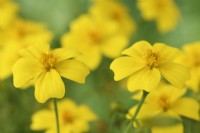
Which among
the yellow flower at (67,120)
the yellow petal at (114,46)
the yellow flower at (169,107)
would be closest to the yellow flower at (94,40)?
the yellow petal at (114,46)

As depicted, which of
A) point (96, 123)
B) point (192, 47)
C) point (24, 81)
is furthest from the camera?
point (96, 123)

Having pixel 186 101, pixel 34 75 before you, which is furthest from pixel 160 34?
pixel 34 75

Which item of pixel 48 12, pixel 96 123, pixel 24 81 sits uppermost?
pixel 48 12

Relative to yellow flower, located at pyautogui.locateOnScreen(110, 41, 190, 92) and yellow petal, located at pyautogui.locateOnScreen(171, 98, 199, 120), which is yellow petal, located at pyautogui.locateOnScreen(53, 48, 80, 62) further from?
yellow petal, located at pyautogui.locateOnScreen(171, 98, 199, 120)

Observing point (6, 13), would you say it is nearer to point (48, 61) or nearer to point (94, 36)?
point (94, 36)

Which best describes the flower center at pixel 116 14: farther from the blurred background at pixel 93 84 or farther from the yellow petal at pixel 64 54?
the yellow petal at pixel 64 54

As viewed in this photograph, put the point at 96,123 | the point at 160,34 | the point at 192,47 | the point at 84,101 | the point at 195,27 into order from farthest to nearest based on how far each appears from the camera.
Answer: the point at 195,27 → the point at 160,34 → the point at 84,101 → the point at 96,123 → the point at 192,47

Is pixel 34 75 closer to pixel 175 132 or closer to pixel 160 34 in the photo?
pixel 175 132
